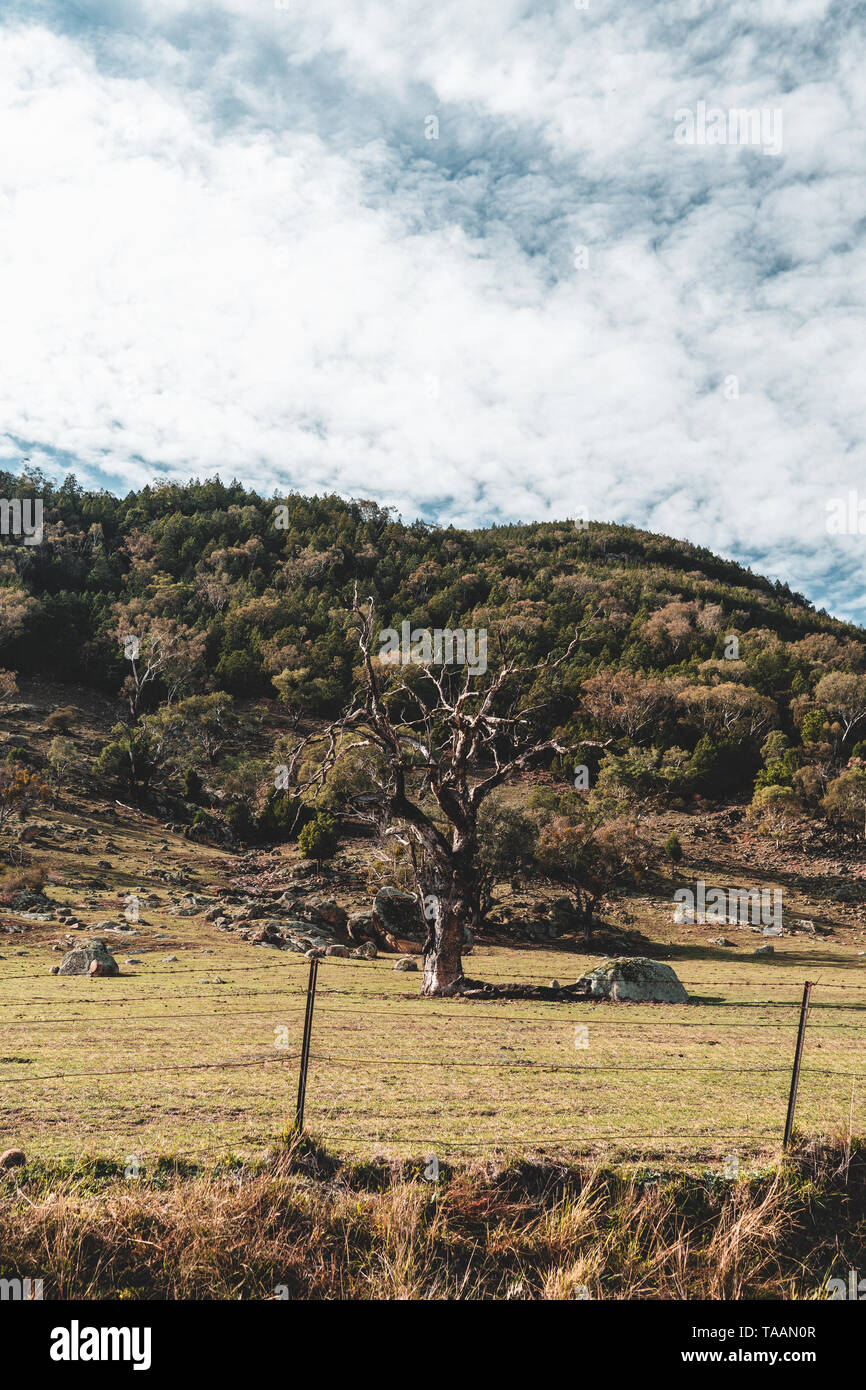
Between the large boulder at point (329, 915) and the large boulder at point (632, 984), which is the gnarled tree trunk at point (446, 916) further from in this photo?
the large boulder at point (329, 915)

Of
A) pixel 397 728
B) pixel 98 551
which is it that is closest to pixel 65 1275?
pixel 397 728

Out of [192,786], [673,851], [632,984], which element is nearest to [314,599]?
[192,786]

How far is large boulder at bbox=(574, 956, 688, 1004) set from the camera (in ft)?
66.1

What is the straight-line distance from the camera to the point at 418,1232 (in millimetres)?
5340

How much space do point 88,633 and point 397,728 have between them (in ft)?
285

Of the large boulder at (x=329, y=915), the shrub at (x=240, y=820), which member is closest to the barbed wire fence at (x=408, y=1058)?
the large boulder at (x=329, y=915)

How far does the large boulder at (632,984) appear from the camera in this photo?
66.1 ft

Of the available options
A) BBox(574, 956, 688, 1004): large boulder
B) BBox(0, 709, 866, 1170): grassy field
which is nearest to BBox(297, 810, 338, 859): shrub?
BBox(0, 709, 866, 1170): grassy field

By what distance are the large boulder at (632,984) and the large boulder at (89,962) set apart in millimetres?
13207

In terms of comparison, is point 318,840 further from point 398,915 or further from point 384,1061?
point 384,1061

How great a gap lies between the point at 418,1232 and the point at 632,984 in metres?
16.7

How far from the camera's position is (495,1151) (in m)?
6.70

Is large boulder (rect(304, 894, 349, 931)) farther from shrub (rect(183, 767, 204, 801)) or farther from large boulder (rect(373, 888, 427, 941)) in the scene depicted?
shrub (rect(183, 767, 204, 801))
